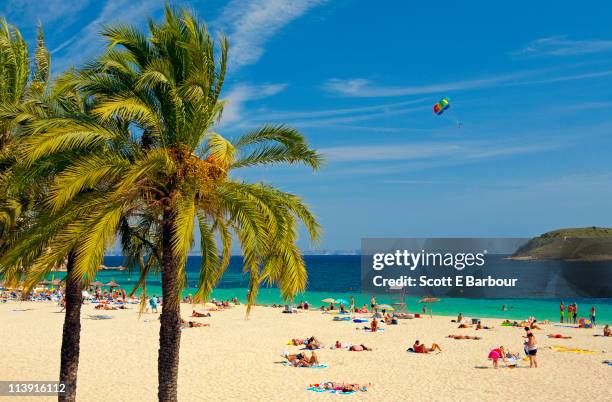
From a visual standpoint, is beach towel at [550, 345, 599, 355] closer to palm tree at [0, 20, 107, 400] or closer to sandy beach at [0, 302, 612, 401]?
sandy beach at [0, 302, 612, 401]

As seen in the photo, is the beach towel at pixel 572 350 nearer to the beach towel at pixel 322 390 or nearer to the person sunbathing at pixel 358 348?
→ the person sunbathing at pixel 358 348

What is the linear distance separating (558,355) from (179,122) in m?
21.4

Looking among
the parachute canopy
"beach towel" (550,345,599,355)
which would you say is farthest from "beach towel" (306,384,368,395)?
the parachute canopy

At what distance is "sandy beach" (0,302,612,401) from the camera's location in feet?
54.5

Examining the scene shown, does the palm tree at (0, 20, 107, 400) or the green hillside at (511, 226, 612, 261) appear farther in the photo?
the green hillside at (511, 226, 612, 261)

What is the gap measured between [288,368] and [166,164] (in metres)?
14.0

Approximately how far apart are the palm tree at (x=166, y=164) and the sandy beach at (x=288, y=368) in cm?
819

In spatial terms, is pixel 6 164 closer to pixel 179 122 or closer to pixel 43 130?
pixel 43 130

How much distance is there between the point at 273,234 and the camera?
8.55 metres

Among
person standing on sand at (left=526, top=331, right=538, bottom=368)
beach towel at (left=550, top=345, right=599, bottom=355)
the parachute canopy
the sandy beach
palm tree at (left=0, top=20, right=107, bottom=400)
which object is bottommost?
the sandy beach

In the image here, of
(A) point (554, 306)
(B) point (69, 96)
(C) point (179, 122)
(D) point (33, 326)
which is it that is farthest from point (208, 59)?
(A) point (554, 306)

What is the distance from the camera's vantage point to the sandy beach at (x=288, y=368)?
16.6 m

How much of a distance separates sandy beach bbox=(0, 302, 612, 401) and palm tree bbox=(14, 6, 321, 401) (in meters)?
8.19

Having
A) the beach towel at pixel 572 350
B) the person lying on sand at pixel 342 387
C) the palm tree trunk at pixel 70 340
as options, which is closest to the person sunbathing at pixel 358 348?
the person lying on sand at pixel 342 387
